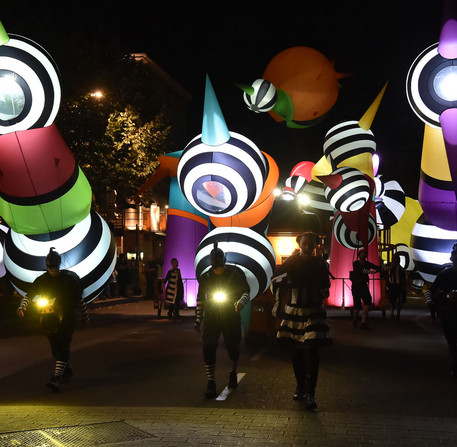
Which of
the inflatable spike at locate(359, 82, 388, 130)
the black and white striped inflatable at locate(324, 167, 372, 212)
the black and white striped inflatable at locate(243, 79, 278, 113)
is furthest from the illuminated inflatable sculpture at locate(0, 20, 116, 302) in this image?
the inflatable spike at locate(359, 82, 388, 130)

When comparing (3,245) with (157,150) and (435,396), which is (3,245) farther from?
(157,150)

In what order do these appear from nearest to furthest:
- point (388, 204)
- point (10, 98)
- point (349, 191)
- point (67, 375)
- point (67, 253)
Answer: point (10, 98), point (67, 253), point (67, 375), point (349, 191), point (388, 204)

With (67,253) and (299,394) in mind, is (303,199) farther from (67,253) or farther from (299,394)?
(299,394)

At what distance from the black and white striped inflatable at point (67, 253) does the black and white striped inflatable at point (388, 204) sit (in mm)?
13566

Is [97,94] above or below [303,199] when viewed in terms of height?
above

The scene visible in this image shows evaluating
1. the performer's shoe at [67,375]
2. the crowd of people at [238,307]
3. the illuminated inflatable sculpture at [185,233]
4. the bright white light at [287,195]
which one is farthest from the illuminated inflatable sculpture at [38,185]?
the bright white light at [287,195]

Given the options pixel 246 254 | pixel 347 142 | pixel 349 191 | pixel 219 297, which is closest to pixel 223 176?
pixel 246 254

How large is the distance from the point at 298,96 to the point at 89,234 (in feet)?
21.1

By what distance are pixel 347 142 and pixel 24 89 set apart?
11.5 meters

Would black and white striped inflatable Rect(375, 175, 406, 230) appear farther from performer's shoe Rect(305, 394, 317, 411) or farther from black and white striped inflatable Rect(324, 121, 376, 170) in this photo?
performer's shoe Rect(305, 394, 317, 411)

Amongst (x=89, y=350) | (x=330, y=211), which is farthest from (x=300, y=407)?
(x=330, y=211)

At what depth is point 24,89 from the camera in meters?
7.93

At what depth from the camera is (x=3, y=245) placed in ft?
31.3

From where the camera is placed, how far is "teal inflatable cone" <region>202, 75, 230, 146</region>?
11.1m
